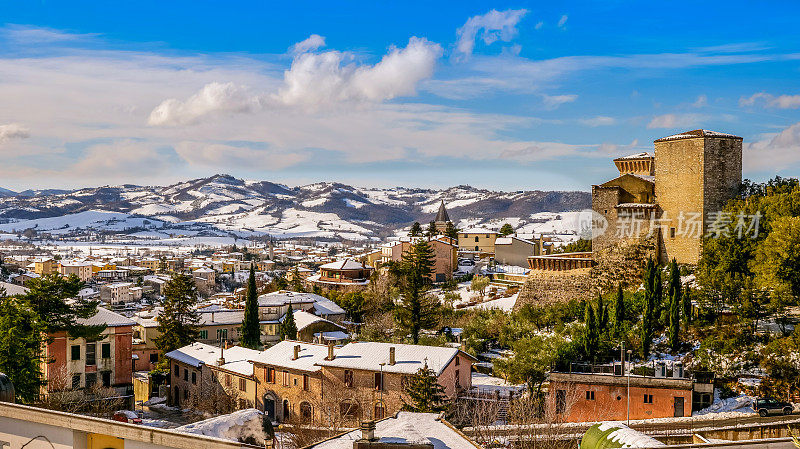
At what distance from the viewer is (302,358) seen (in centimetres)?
2695

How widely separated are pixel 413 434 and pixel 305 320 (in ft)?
89.8

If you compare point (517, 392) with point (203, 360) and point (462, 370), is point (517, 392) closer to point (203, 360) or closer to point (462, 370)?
point (462, 370)

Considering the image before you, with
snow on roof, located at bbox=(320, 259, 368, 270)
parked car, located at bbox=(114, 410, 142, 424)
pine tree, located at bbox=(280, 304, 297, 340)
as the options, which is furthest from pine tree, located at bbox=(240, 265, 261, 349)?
snow on roof, located at bbox=(320, 259, 368, 270)

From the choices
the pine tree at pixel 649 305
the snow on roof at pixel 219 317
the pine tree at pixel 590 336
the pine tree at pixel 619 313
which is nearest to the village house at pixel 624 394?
the pine tree at pixel 649 305

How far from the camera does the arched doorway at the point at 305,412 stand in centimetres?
2558

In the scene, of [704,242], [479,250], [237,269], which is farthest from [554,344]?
[237,269]

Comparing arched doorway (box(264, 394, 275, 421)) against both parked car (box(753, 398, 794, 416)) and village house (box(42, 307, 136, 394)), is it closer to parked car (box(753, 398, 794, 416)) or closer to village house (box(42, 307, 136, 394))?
village house (box(42, 307, 136, 394))

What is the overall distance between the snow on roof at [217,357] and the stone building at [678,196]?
55.8 feet

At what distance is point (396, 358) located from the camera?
25.1 meters

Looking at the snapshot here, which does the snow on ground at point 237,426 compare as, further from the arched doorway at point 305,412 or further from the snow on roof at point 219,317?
the snow on roof at point 219,317

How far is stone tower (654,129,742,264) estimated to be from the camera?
3075 cm

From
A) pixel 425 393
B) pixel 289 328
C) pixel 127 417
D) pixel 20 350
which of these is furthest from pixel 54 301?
pixel 289 328

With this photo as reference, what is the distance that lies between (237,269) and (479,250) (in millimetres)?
69274

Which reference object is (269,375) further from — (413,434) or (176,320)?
(413,434)
